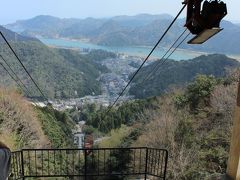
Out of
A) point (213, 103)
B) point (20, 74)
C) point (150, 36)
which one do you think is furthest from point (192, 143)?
point (150, 36)

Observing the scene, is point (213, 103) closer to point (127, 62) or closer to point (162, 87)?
point (162, 87)

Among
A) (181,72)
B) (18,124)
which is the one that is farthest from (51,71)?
(18,124)

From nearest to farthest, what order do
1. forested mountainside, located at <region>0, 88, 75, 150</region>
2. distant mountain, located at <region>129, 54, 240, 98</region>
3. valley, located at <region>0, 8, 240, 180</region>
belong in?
valley, located at <region>0, 8, 240, 180</region>, forested mountainside, located at <region>0, 88, 75, 150</region>, distant mountain, located at <region>129, 54, 240, 98</region>

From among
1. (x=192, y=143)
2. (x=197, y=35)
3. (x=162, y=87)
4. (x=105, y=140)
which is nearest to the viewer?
(x=197, y=35)

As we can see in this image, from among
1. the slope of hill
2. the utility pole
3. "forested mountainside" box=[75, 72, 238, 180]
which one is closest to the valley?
"forested mountainside" box=[75, 72, 238, 180]

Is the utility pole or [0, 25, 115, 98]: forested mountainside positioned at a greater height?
the utility pole

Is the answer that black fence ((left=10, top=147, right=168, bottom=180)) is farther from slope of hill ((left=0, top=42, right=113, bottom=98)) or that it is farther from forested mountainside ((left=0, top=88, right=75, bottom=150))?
slope of hill ((left=0, top=42, right=113, bottom=98))
